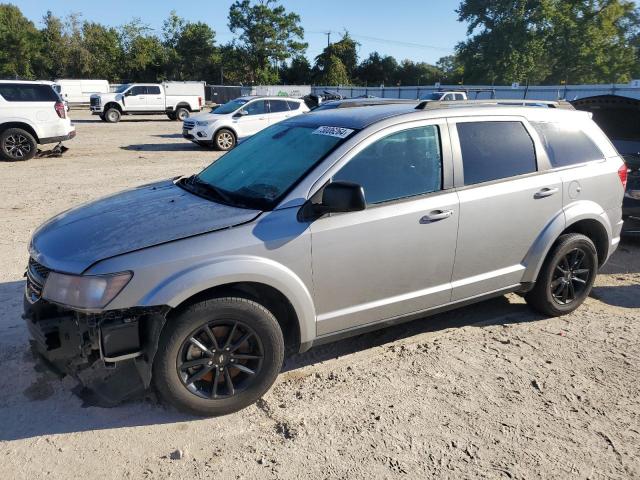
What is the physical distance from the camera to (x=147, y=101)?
2850cm

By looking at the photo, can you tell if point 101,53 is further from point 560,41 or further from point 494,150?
point 494,150

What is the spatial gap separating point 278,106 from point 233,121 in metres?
1.71

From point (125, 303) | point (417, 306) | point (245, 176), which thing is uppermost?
point (245, 176)

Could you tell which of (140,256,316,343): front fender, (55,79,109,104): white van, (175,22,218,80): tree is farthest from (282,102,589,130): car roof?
(175,22,218,80): tree

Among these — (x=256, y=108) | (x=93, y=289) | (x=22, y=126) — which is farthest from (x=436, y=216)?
(x=256, y=108)

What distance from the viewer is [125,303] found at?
2738 mm

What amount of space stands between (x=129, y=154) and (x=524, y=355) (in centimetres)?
1339

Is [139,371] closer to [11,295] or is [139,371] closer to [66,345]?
[66,345]

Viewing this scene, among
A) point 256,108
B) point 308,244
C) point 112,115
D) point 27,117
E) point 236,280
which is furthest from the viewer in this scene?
point 112,115

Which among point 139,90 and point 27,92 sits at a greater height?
point 139,90

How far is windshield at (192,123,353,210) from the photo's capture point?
3.37m

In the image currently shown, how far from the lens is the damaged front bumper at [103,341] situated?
2.77 meters

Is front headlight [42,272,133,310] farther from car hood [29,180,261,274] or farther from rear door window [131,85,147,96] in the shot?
rear door window [131,85,147,96]

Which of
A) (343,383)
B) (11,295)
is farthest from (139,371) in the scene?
(11,295)
